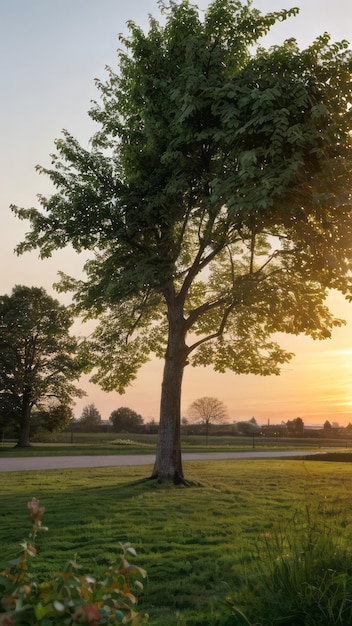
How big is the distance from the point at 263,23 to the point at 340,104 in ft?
13.1

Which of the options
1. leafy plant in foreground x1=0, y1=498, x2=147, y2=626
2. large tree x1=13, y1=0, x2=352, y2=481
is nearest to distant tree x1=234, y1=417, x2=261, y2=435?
large tree x1=13, y1=0, x2=352, y2=481

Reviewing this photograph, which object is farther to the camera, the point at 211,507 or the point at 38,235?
the point at 38,235

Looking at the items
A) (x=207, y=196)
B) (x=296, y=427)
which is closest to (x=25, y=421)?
(x=207, y=196)

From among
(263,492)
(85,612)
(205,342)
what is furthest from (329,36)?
(85,612)

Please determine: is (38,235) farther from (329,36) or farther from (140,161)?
(329,36)

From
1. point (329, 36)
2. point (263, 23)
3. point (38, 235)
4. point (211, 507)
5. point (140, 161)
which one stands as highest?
point (263, 23)

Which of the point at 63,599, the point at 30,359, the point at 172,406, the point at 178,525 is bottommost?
the point at 178,525

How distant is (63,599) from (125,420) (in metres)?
70.2

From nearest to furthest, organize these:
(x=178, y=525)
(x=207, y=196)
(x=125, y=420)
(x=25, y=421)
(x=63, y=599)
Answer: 1. (x=63, y=599)
2. (x=178, y=525)
3. (x=207, y=196)
4. (x=25, y=421)
5. (x=125, y=420)

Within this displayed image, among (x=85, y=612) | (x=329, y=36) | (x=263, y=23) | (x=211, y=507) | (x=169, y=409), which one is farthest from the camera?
(x=169, y=409)

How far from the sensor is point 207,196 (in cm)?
1594

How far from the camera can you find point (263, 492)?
14930 mm

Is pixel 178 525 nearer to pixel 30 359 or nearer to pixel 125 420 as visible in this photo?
pixel 30 359

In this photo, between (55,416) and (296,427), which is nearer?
(55,416)
